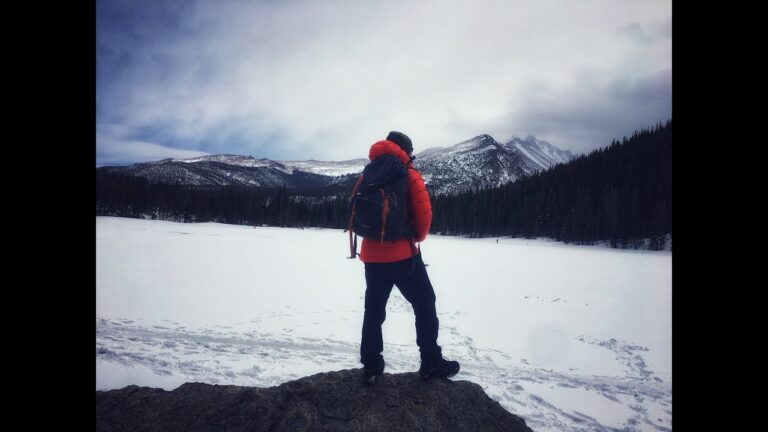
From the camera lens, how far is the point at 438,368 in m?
3.04

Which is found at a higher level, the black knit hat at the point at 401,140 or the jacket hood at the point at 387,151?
the black knit hat at the point at 401,140

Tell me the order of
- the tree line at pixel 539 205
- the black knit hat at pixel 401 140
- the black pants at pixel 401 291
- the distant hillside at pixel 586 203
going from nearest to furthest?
the black pants at pixel 401 291 → the black knit hat at pixel 401 140 → the distant hillside at pixel 586 203 → the tree line at pixel 539 205

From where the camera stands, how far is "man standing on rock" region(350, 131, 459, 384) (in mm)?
2695

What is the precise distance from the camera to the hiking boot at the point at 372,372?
2.98 meters

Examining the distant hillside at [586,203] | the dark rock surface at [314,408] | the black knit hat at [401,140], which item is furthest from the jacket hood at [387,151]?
the distant hillside at [586,203]

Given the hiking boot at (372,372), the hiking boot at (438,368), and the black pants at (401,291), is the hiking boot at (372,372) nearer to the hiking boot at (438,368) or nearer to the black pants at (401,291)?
the black pants at (401,291)

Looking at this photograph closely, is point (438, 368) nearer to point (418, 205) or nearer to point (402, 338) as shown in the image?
point (418, 205)

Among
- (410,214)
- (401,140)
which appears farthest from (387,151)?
(410,214)

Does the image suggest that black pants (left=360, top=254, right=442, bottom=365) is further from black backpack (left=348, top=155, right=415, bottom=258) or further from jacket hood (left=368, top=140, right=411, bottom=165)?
jacket hood (left=368, top=140, right=411, bottom=165)

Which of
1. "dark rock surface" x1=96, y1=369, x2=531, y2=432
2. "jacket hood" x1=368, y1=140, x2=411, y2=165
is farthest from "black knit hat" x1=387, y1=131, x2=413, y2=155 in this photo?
"dark rock surface" x1=96, y1=369, x2=531, y2=432

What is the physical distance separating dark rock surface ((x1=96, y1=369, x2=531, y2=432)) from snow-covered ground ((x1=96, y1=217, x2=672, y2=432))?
0.97 m

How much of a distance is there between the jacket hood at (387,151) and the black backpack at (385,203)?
4cm
